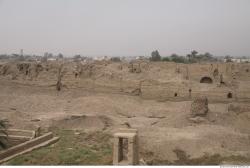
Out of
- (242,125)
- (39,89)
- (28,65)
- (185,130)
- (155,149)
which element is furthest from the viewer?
(28,65)

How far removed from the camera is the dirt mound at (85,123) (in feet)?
47.8

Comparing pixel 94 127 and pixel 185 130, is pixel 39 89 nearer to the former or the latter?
pixel 94 127

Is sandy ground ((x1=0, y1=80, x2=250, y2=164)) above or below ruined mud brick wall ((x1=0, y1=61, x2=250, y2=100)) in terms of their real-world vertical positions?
below

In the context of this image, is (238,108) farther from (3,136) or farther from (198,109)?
(3,136)

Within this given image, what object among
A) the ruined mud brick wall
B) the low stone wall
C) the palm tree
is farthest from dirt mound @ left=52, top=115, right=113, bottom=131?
the ruined mud brick wall

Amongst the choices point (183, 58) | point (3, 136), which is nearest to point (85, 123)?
point (3, 136)

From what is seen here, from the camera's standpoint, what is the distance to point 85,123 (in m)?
15.2

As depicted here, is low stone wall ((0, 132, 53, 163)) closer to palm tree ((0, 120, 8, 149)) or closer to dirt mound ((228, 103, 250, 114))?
palm tree ((0, 120, 8, 149))

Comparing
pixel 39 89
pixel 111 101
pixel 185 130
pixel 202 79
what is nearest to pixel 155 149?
pixel 185 130

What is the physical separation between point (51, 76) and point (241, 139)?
1476 centimetres

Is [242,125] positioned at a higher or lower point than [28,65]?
lower

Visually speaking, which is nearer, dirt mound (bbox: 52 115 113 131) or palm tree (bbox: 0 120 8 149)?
palm tree (bbox: 0 120 8 149)

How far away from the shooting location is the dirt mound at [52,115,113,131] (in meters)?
14.6

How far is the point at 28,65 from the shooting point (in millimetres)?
24828
